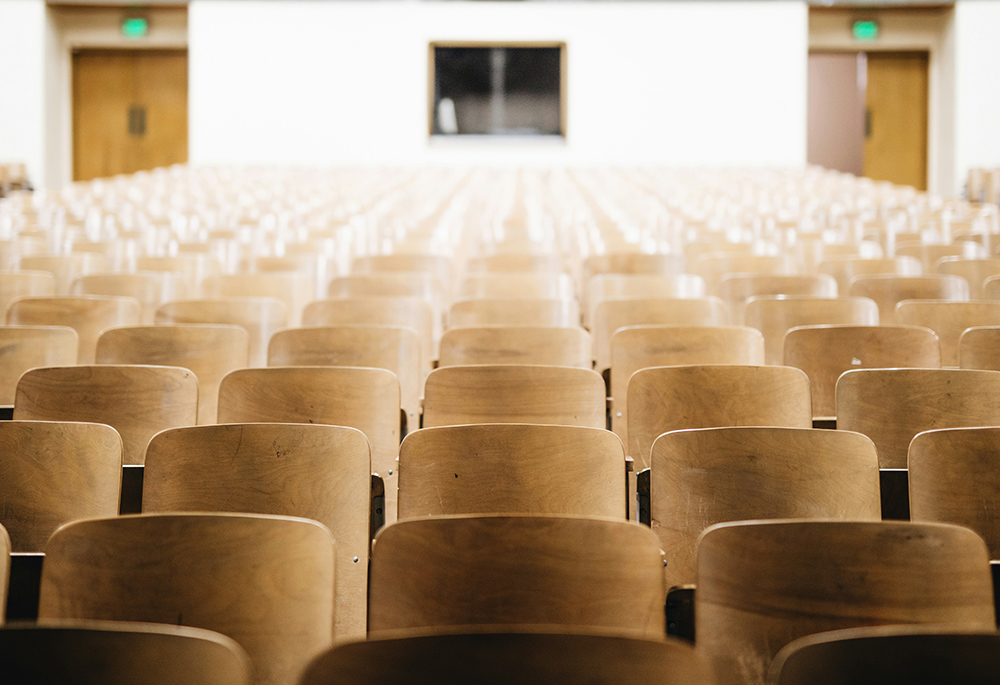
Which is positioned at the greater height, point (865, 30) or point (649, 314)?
point (865, 30)

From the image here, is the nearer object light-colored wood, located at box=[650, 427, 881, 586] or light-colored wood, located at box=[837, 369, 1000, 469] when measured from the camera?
light-colored wood, located at box=[650, 427, 881, 586]

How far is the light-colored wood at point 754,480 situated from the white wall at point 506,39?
12870 millimetres

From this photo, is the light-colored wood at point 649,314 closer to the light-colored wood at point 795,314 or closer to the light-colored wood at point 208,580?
the light-colored wood at point 795,314

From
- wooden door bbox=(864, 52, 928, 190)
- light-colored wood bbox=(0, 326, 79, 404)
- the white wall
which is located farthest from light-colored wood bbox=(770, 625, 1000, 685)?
wooden door bbox=(864, 52, 928, 190)

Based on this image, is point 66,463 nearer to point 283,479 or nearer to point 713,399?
point 283,479

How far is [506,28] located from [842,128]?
233 inches

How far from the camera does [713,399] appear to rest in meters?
2.11

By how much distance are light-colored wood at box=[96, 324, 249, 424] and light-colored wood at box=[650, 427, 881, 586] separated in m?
1.38

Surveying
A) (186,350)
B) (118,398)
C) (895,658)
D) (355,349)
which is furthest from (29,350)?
(895,658)

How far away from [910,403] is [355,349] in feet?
4.56

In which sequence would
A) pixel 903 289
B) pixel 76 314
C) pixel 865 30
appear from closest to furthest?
pixel 76 314 < pixel 903 289 < pixel 865 30

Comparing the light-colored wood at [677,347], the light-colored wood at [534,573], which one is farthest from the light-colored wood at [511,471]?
the light-colored wood at [677,347]

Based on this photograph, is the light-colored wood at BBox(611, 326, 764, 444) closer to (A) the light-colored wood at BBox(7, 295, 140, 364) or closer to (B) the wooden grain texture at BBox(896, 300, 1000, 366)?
(B) the wooden grain texture at BBox(896, 300, 1000, 366)

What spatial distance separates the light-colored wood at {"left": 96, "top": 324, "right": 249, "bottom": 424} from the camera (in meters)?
2.54
